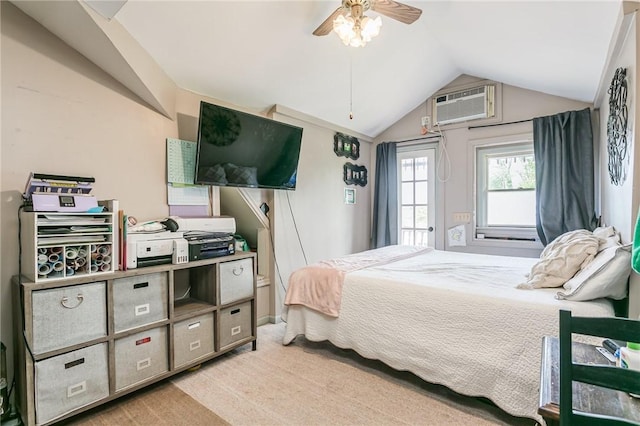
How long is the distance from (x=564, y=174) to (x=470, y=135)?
3.61 feet

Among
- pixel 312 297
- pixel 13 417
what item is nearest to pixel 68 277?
pixel 13 417

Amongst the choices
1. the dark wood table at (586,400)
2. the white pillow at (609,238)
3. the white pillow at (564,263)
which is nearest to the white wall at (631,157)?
the white pillow at (609,238)

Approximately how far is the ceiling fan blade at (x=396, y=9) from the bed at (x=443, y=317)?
177 centimetres

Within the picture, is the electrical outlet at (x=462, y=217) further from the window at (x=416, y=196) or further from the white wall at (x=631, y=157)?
the white wall at (x=631, y=157)

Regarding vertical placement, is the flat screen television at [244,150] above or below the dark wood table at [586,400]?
above

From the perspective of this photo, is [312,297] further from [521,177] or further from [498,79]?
[498,79]

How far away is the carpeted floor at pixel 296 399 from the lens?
1816mm

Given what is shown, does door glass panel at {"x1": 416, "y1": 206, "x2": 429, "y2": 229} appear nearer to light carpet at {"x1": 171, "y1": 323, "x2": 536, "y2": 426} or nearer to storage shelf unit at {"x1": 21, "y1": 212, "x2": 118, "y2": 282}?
light carpet at {"x1": 171, "y1": 323, "x2": 536, "y2": 426}

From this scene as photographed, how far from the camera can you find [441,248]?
4.22 meters

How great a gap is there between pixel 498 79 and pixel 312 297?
3.20 m

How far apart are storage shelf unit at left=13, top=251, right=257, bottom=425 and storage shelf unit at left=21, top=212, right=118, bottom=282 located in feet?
0.23

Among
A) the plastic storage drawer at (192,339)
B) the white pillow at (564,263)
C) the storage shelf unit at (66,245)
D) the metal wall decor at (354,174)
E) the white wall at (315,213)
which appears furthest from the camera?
the metal wall decor at (354,174)

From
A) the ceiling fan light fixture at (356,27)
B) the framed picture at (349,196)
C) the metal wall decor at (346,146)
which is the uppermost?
the ceiling fan light fixture at (356,27)

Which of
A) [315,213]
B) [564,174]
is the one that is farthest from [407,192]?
[564,174]
